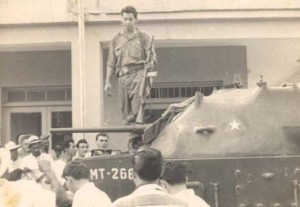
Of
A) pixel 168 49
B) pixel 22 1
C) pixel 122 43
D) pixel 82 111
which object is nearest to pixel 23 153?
pixel 122 43

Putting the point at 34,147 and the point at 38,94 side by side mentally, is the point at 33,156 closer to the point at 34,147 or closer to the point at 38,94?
the point at 34,147

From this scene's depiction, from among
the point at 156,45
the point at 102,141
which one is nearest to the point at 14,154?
the point at 102,141

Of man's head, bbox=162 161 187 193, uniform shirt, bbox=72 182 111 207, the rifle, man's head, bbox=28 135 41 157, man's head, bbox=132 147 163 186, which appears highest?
the rifle

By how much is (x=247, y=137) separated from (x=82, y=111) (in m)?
6.07

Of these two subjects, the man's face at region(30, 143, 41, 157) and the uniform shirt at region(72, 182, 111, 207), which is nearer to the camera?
the uniform shirt at region(72, 182, 111, 207)

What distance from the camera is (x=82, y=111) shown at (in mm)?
13555

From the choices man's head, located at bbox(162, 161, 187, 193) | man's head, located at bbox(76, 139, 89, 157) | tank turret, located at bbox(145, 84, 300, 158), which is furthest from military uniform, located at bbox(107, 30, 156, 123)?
man's head, located at bbox(162, 161, 187, 193)

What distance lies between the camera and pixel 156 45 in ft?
47.9

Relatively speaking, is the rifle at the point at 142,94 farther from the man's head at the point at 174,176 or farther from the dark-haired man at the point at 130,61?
the man's head at the point at 174,176

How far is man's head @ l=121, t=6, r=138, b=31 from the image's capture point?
10805 mm

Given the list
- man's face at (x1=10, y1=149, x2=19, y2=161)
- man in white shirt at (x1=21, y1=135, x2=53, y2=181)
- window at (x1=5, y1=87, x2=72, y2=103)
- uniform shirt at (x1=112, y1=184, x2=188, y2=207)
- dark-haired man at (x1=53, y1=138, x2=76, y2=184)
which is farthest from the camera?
window at (x1=5, y1=87, x2=72, y2=103)

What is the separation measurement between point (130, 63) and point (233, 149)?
3593 millimetres

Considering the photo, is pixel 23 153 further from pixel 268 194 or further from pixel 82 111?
pixel 268 194

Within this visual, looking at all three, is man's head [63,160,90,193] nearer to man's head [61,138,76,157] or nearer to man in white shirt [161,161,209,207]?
man in white shirt [161,161,209,207]
